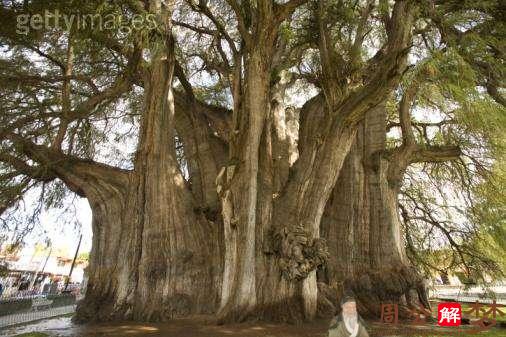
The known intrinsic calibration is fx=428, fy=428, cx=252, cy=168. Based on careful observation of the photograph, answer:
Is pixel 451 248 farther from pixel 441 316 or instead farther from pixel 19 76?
pixel 19 76

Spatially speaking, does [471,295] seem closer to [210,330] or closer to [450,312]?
[450,312]

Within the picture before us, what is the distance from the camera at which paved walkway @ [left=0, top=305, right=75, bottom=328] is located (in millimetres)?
9273

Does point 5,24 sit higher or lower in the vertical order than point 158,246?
higher

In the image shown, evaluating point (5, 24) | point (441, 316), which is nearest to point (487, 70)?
point (441, 316)

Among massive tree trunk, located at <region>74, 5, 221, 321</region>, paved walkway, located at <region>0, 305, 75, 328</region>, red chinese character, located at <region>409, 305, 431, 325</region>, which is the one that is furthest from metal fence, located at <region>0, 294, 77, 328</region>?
red chinese character, located at <region>409, 305, 431, 325</region>

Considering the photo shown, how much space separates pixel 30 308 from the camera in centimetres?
1048

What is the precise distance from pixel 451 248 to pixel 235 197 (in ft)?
26.8

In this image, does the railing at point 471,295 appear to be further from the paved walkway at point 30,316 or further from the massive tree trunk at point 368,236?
the paved walkway at point 30,316

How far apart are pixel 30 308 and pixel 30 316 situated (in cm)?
34

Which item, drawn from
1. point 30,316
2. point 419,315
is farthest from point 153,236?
point 419,315

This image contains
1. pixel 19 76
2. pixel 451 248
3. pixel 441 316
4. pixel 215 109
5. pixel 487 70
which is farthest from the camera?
pixel 451 248

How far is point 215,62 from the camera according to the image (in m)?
11.7

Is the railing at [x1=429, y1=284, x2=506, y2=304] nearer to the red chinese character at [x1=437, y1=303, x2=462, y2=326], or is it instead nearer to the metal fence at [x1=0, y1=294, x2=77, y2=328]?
the red chinese character at [x1=437, y1=303, x2=462, y2=326]

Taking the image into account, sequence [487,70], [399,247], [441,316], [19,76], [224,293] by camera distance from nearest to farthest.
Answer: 1. [441,316]
2. [224,293]
3. [487,70]
4. [19,76]
5. [399,247]
